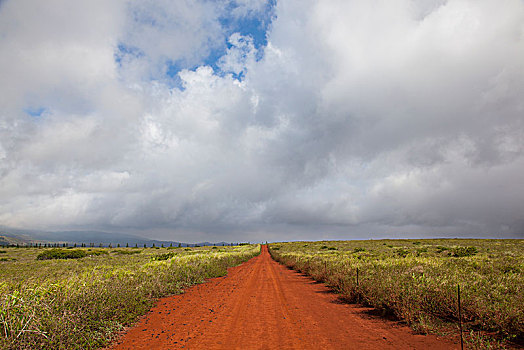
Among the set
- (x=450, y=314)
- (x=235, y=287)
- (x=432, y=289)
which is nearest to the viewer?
(x=450, y=314)

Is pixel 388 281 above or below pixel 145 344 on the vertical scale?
above

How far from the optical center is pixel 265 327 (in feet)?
26.7

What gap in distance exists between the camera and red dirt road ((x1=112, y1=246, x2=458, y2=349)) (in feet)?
22.5

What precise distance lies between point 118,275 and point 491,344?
1312cm

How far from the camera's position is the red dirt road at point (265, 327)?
6.86 metres

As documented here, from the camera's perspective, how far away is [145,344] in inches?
275

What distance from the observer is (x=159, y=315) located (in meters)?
9.80

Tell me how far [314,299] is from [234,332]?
5740 mm

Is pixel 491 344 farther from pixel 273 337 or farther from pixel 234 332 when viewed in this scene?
pixel 234 332

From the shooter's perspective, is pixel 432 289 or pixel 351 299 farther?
pixel 351 299

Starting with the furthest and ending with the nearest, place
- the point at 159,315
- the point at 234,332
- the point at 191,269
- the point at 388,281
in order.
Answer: the point at 191,269
the point at 388,281
the point at 159,315
the point at 234,332

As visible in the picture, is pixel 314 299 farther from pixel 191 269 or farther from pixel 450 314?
pixel 191 269

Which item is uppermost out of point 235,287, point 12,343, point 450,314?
point 12,343

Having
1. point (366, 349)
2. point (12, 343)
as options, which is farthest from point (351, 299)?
point (12, 343)
